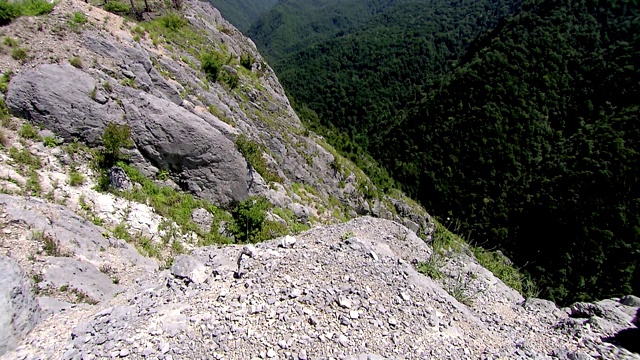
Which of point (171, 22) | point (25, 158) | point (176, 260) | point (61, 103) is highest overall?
point (176, 260)

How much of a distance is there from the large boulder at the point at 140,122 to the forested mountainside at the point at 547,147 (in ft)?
183

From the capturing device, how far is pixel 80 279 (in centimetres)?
741

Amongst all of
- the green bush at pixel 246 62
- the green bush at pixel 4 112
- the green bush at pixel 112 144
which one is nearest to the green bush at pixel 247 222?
the green bush at pixel 112 144

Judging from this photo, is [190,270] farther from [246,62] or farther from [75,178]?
[246,62]

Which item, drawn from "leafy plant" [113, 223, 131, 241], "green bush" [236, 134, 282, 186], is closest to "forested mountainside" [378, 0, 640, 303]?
"green bush" [236, 134, 282, 186]

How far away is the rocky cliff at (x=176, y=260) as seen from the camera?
5.89 meters

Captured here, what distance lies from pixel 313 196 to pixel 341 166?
1047 centimetres

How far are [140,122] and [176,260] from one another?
7731 millimetres

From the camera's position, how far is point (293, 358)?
5.52m

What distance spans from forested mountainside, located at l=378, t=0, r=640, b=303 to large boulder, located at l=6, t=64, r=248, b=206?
5590 cm

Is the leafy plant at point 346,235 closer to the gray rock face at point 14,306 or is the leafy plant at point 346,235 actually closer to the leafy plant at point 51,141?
the gray rock face at point 14,306

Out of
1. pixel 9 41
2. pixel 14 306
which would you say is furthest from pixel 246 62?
pixel 14 306

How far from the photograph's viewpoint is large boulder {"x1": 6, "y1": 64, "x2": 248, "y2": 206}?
10.8 meters

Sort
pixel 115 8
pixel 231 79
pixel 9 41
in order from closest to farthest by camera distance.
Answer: pixel 9 41 → pixel 115 8 → pixel 231 79
